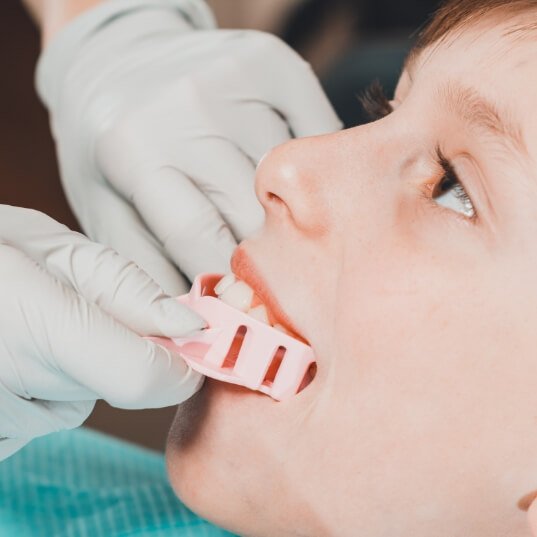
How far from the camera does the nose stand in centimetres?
85

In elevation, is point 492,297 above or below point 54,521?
above

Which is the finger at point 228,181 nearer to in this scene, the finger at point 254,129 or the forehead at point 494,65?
the finger at point 254,129

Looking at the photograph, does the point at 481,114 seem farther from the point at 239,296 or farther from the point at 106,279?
the point at 106,279

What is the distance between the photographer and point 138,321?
867 millimetres

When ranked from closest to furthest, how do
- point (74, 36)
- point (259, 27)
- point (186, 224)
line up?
point (186, 224)
point (74, 36)
point (259, 27)

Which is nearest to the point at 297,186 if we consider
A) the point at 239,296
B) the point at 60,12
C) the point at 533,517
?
the point at 239,296

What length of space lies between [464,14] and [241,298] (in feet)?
1.33

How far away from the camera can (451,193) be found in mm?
920

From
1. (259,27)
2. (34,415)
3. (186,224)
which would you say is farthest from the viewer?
(259,27)

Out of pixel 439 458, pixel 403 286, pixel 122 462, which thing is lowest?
pixel 122 462

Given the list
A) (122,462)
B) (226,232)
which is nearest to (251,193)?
(226,232)

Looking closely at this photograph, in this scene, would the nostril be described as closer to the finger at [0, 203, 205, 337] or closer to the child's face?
the child's face

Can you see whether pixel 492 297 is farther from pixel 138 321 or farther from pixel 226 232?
pixel 226 232

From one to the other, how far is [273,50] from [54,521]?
80 centimetres
